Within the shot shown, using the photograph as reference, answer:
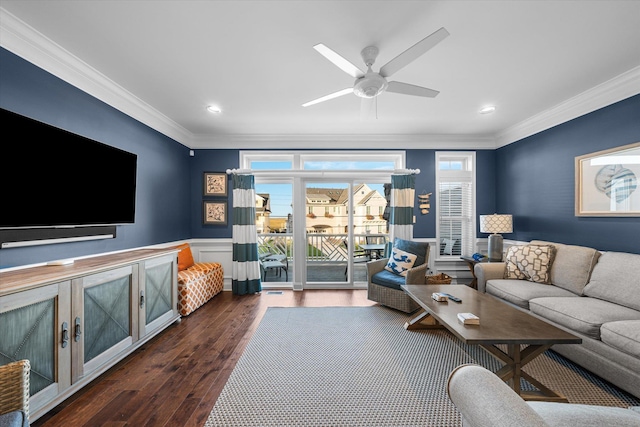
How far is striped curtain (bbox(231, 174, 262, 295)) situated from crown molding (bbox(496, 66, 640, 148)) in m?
4.28

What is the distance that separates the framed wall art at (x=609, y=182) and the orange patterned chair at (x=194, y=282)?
4908mm

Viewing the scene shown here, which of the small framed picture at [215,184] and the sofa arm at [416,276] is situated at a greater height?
the small framed picture at [215,184]

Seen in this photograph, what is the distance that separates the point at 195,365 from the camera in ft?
7.59

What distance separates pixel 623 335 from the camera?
1831 millimetres

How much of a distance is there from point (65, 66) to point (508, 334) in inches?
160

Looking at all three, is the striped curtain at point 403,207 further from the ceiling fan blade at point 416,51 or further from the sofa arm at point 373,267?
the ceiling fan blade at point 416,51

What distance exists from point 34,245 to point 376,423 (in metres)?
2.81

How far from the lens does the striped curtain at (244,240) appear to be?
4367mm

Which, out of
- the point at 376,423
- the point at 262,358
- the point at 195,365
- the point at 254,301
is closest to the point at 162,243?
the point at 254,301

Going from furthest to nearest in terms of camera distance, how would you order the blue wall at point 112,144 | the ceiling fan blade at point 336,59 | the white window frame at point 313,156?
the white window frame at point 313,156 → the blue wall at point 112,144 → the ceiling fan blade at point 336,59

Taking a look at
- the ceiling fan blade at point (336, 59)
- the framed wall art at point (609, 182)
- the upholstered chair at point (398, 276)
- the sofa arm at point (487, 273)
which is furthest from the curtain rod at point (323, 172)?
the ceiling fan blade at point (336, 59)

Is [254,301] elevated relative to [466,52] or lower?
lower

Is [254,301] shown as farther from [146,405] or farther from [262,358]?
[146,405]

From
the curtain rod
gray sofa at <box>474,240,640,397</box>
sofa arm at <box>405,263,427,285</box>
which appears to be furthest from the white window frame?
gray sofa at <box>474,240,640,397</box>
